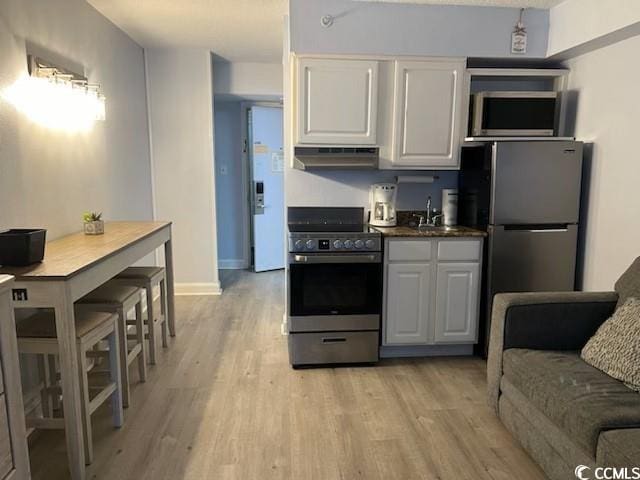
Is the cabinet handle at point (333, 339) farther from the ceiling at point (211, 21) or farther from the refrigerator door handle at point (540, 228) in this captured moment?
the ceiling at point (211, 21)

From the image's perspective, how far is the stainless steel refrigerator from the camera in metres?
2.98

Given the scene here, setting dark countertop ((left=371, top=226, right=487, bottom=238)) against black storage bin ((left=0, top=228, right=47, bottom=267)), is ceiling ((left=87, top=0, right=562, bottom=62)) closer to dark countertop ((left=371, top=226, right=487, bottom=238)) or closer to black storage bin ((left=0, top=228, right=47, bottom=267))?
dark countertop ((left=371, top=226, right=487, bottom=238))

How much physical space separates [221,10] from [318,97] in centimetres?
100

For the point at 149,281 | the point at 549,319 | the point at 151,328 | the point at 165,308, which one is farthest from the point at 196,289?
the point at 549,319

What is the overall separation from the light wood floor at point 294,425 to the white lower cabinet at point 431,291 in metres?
0.22

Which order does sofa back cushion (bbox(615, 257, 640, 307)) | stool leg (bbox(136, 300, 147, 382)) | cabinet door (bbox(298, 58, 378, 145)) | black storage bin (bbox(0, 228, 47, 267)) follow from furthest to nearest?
1. cabinet door (bbox(298, 58, 378, 145))
2. stool leg (bbox(136, 300, 147, 382))
3. sofa back cushion (bbox(615, 257, 640, 307))
4. black storage bin (bbox(0, 228, 47, 267))

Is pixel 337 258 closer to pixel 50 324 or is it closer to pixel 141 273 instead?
pixel 141 273

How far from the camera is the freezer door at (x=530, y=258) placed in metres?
3.05

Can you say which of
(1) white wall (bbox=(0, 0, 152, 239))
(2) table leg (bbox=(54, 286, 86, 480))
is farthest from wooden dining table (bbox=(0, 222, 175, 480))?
(1) white wall (bbox=(0, 0, 152, 239))

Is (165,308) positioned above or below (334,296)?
below

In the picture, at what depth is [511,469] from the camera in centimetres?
206

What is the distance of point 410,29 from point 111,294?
8.28 feet

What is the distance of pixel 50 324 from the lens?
2047mm

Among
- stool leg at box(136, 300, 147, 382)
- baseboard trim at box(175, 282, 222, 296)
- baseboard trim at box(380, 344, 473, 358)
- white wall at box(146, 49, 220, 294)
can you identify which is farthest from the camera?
baseboard trim at box(175, 282, 222, 296)
